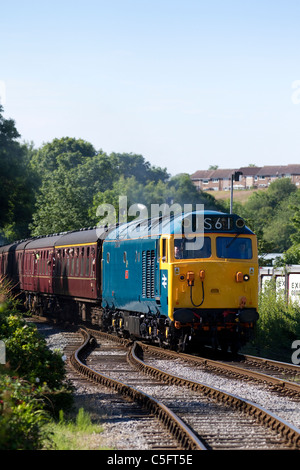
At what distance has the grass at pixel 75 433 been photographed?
8.79 metres

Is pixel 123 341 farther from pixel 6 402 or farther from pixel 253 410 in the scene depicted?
pixel 6 402

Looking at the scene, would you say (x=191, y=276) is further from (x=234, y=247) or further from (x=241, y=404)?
(x=241, y=404)

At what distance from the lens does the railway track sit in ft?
30.7

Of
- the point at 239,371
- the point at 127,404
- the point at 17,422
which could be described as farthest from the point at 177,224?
the point at 17,422

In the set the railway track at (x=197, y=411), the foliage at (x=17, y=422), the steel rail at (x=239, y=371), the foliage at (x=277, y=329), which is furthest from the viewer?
the foliage at (x=277, y=329)

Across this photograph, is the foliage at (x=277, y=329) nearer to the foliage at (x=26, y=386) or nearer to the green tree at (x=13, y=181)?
the foliage at (x=26, y=386)

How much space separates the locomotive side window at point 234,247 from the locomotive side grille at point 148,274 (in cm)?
185

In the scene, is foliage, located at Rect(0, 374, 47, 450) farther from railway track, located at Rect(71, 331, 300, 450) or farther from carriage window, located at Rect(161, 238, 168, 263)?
carriage window, located at Rect(161, 238, 168, 263)

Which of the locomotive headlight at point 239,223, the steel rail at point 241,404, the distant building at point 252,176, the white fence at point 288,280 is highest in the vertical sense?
the distant building at point 252,176

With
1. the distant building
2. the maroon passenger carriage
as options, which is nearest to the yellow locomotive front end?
the maroon passenger carriage

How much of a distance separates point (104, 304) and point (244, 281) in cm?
768

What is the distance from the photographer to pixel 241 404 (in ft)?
37.7

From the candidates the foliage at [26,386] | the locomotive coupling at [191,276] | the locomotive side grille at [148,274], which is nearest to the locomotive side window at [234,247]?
the locomotive coupling at [191,276]

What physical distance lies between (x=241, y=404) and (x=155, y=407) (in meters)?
1.37
